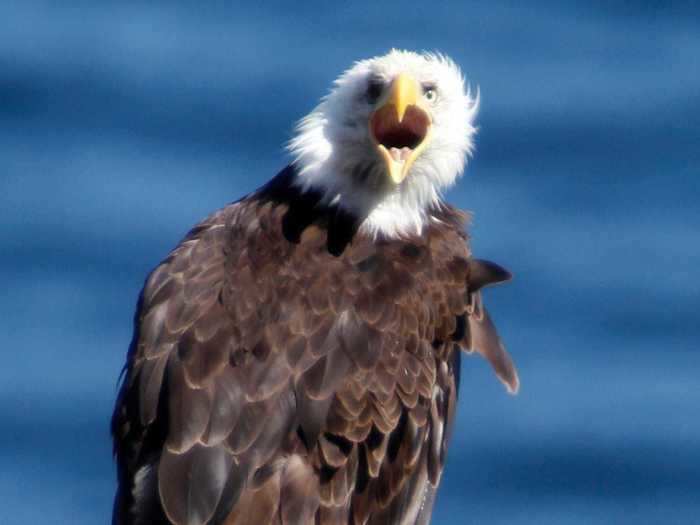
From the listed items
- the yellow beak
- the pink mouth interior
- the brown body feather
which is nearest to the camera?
the brown body feather

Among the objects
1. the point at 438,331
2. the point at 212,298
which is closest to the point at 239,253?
the point at 212,298

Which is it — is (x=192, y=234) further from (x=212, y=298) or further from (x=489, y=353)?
(x=489, y=353)

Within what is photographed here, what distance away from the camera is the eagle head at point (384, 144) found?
8312 mm

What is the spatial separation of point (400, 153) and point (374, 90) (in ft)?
0.86

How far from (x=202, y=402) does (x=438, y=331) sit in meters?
0.99

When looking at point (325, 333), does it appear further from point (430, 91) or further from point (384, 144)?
point (430, 91)

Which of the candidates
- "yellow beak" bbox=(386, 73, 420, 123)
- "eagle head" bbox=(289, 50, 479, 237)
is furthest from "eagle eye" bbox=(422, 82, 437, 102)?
"yellow beak" bbox=(386, 73, 420, 123)

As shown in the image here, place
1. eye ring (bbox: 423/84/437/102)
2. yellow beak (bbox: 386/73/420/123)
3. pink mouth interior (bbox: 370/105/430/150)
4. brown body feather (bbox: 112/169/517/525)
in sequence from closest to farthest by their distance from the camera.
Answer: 1. brown body feather (bbox: 112/169/517/525)
2. yellow beak (bbox: 386/73/420/123)
3. pink mouth interior (bbox: 370/105/430/150)
4. eye ring (bbox: 423/84/437/102)

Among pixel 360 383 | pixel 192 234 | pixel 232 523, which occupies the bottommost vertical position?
pixel 232 523

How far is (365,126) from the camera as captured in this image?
27.4ft

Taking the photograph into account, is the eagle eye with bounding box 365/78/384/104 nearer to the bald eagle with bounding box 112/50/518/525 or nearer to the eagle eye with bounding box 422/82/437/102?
the bald eagle with bounding box 112/50/518/525

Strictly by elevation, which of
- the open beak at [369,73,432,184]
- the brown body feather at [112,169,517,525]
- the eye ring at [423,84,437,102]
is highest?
the eye ring at [423,84,437,102]

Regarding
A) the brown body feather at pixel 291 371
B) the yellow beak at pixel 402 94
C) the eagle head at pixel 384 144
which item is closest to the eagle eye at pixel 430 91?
the eagle head at pixel 384 144

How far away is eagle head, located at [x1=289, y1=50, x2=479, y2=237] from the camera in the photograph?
831cm
